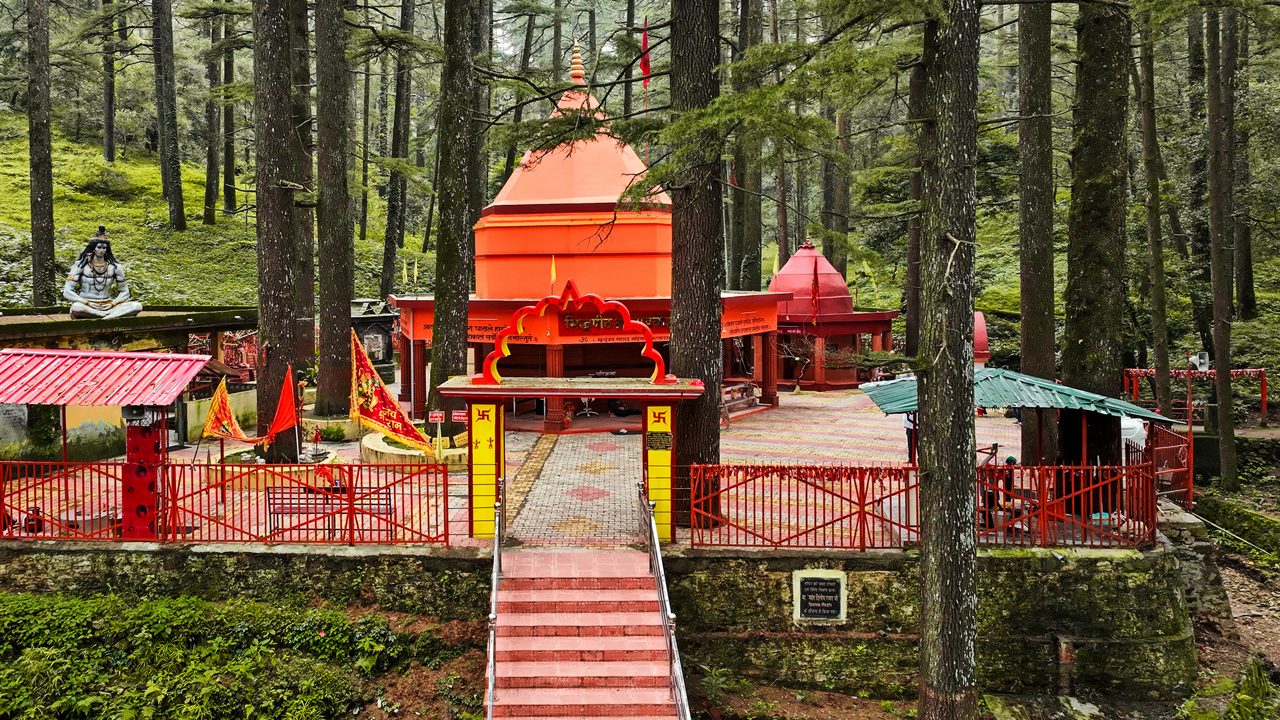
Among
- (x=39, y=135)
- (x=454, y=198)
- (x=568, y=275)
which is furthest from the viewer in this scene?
(x=568, y=275)

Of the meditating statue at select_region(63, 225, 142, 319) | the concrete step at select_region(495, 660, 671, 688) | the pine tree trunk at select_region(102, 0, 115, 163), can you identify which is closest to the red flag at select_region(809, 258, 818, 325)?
the meditating statue at select_region(63, 225, 142, 319)

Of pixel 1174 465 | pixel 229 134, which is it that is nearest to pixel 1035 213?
pixel 1174 465

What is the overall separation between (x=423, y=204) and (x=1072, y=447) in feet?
159

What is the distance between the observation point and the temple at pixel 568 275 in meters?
20.3

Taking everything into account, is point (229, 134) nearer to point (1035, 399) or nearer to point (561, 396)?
point (561, 396)

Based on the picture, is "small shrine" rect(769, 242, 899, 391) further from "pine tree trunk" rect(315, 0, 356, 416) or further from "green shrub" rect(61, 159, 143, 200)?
"green shrub" rect(61, 159, 143, 200)

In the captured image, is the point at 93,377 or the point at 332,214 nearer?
the point at 93,377

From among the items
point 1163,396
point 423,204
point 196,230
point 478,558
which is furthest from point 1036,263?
point 423,204

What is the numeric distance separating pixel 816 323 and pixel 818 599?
56.2ft

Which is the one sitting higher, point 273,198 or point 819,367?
point 273,198

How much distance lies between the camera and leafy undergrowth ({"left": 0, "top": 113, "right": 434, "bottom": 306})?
104ft

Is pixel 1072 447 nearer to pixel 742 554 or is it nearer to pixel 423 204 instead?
pixel 742 554

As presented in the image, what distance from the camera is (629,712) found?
9.05m

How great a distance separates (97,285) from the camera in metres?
17.9
